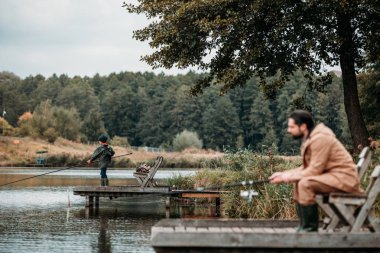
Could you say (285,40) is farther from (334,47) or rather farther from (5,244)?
(5,244)

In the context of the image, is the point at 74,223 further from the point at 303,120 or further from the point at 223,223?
the point at 303,120

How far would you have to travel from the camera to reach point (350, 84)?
70.7 ft

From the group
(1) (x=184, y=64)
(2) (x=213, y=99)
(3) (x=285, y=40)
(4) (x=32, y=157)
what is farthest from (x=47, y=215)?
(2) (x=213, y=99)

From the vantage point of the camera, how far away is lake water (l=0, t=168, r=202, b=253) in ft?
43.8

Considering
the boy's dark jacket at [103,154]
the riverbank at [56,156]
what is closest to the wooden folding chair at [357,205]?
the boy's dark jacket at [103,154]

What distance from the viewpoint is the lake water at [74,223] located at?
1334 centimetres

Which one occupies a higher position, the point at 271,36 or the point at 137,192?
the point at 271,36

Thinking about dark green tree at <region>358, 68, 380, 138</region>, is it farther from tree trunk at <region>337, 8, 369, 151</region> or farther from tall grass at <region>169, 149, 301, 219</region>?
tree trunk at <region>337, 8, 369, 151</region>

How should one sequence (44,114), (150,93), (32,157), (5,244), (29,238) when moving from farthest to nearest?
(150,93) < (44,114) < (32,157) < (29,238) < (5,244)

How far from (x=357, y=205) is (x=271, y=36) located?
1334cm

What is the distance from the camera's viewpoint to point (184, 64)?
23.2 meters

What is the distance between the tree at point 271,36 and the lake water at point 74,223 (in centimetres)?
541

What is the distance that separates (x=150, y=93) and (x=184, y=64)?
136 meters

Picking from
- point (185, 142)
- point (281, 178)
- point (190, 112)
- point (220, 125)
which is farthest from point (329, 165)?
point (190, 112)
